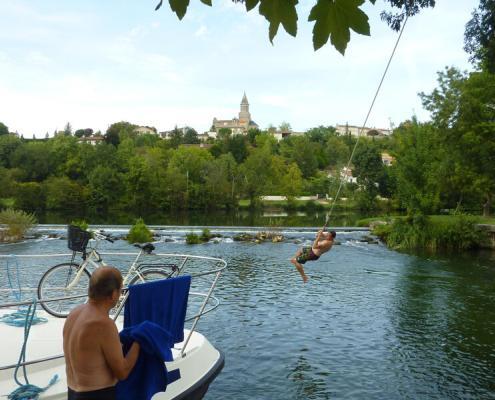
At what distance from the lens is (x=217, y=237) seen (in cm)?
3106

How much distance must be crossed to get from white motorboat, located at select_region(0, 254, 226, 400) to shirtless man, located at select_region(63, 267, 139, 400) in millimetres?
1428

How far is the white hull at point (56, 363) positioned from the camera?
17.5 feet

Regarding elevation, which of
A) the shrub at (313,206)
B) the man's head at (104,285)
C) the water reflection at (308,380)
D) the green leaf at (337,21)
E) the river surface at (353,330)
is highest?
the green leaf at (337,21)

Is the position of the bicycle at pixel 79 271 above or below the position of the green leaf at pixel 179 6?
below

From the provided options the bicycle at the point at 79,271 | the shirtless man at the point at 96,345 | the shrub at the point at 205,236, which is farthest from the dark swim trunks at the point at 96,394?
the shrub at the point at 205,236

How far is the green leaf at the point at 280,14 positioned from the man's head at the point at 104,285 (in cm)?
201

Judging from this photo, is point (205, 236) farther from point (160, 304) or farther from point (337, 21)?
point (337, 21)

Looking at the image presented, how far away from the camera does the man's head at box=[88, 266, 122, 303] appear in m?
3.62

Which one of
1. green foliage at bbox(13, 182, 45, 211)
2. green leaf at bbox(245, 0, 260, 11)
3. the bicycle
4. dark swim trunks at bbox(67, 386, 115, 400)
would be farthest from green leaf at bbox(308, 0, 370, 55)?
green foliage at bbox(13, 182, 45, 211)

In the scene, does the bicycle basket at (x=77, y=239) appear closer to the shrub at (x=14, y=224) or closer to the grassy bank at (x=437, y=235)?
the grassy bank at (x=437, y=235)

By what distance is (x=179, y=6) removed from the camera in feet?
9.21

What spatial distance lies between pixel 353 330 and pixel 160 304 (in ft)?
24.2

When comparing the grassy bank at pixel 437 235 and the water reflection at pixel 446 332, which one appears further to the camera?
the grassy bank at pixel 437 235

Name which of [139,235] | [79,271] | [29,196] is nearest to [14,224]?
[139,235]
